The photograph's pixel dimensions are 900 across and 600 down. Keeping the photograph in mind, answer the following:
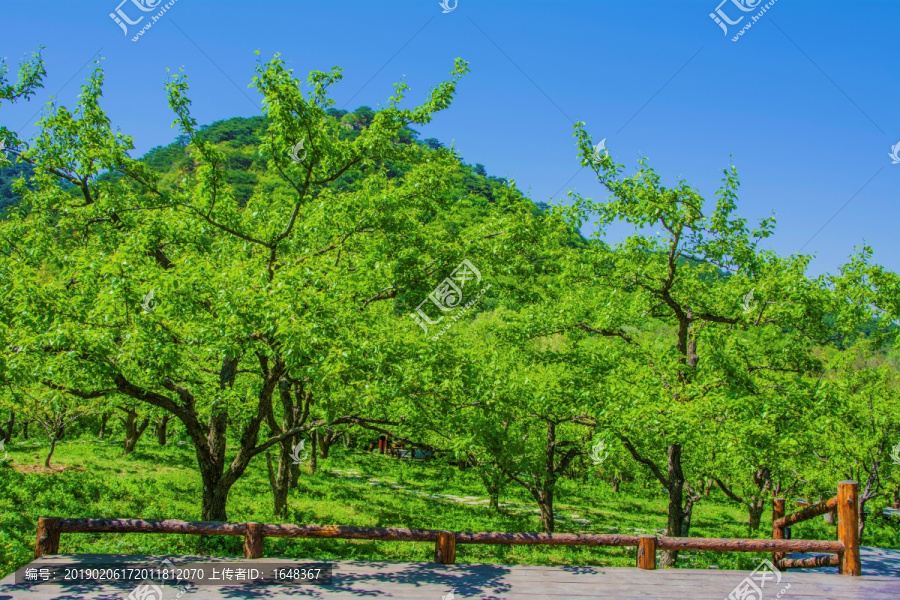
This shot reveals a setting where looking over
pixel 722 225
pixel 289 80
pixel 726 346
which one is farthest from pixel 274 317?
pixel 726 346

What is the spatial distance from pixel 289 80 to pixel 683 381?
10.5m

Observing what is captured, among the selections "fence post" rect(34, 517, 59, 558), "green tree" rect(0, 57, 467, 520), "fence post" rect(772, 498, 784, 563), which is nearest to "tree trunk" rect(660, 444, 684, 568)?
"fence post" rect(772, 498, 784, 563)

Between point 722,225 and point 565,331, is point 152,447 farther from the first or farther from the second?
point 722,225

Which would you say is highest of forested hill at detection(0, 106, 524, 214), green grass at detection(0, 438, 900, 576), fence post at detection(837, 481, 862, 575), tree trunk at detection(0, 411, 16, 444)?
forested hill at detection(0, 106, 524, 214)

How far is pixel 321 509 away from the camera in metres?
20.0

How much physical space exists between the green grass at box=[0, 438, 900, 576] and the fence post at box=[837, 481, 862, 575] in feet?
6.78

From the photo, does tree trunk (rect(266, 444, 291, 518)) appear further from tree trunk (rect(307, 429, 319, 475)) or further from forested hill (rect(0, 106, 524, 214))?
forested hill (rect(0, 106, 524, 214))

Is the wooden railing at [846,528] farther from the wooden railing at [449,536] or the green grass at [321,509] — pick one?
the green grass at [321,509]

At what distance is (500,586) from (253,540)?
3804 mm

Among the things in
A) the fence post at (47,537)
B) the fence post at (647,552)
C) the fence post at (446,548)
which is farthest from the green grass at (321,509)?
the fence post at (647,552)

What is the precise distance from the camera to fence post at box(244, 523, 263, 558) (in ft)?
30.2

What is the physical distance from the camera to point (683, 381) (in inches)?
541

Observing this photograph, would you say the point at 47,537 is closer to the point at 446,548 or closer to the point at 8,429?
the point at 446,548

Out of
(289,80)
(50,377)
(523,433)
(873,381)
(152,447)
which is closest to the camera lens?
(50,377)
